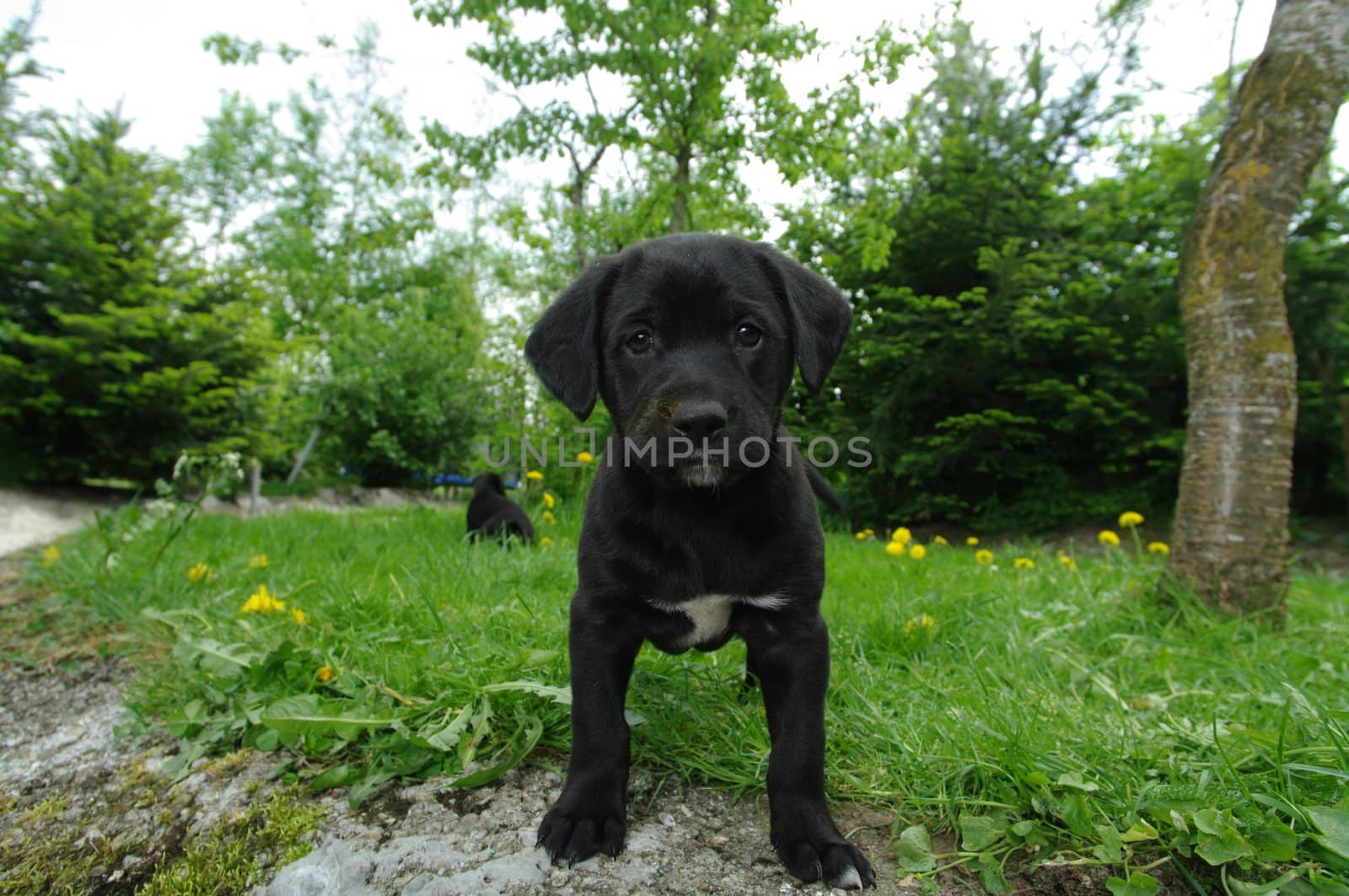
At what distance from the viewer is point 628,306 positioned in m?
2.21

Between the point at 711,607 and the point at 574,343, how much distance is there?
886 mm

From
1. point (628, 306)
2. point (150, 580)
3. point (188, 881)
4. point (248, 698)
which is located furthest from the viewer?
point (150, 580)

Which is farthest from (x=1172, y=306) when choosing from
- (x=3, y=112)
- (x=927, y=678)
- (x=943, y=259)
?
(x=3, y=112)

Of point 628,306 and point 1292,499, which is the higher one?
point 628,306

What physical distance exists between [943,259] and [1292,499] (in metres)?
4.54

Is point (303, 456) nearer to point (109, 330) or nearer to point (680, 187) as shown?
point (109, 330)

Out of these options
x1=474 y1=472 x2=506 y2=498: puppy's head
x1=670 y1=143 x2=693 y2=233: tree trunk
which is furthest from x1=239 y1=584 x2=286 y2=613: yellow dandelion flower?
x1=670 y1=143 x2=693 y2=233: tree trunk

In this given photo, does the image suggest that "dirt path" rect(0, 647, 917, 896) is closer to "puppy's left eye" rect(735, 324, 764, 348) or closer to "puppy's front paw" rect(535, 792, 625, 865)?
"puppy's front paw" rect(535, 792, 625, 865)

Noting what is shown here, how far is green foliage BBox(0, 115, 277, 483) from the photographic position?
9570mm

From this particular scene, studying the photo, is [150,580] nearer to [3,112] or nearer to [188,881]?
[188,881]

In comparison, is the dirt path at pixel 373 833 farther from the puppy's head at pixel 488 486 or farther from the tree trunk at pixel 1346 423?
the tree trunk at pixel 1346 423

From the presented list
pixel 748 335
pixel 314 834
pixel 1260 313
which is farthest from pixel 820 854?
pixel 1260 313

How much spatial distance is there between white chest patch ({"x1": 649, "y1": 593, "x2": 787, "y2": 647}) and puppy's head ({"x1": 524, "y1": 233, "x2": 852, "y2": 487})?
0.31 meters

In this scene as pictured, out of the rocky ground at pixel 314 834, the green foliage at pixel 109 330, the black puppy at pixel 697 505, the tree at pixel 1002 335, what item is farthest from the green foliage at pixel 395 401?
the black puppy at pixel 697 505
